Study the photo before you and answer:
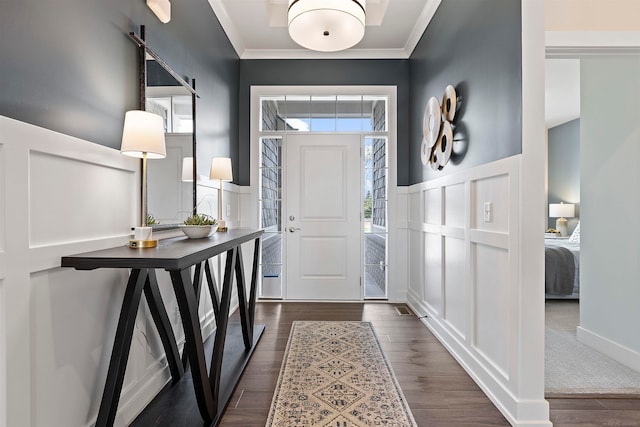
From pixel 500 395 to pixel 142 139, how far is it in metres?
2.12

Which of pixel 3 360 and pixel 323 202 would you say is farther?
pixel 323 202

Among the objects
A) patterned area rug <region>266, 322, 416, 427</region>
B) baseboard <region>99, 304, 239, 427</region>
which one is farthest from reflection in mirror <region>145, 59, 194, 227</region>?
patterned area rug <region>266, 322, 416, 427</region>

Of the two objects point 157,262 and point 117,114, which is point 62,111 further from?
point 157,262

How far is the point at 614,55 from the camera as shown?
74.9 inches

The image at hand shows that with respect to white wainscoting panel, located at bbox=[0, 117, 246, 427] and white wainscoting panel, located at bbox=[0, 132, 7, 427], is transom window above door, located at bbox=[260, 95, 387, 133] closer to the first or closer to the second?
white wainscoting panel, located at bbox=[0, 117, 246, 427]

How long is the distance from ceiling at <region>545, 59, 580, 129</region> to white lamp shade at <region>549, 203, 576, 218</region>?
4.92 ft

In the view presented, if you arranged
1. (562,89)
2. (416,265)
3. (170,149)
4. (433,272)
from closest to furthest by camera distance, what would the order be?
(170,149)
(433,272)
(416,265)
(562,89)

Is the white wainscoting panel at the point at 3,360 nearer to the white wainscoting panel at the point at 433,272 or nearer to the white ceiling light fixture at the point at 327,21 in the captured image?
the white ceiling light fixture at the point at 327,21

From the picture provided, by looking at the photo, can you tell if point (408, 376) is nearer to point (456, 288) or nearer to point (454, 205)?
point (456, 288)

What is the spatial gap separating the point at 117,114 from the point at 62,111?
1.19 ft

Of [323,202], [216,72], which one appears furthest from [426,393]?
[216,72]

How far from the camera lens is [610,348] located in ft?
8.21

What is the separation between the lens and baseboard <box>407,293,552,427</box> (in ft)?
5.61

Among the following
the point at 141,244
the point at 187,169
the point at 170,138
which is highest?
the point at 170,138
